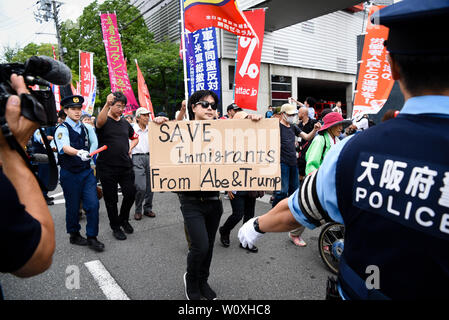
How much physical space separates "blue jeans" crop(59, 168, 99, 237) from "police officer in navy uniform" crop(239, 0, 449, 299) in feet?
12.0

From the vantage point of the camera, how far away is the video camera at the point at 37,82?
42.3 inches

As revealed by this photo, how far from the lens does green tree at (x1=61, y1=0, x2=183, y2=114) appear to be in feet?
46.8

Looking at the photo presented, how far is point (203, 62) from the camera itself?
6016 millimetres

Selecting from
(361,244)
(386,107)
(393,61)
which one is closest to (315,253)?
(361,244)

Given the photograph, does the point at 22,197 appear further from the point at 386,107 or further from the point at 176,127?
the point at 386,107

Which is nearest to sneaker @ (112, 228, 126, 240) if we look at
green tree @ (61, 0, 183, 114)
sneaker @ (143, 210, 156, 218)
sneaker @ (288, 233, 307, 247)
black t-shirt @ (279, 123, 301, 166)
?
sneaker @ (143, 210, 156, 218)

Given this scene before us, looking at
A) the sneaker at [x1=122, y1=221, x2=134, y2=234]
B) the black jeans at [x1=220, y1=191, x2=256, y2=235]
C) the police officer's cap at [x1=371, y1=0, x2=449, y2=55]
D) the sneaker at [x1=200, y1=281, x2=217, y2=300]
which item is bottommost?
the sneaker at [x1=122, y1=221, x2=134, y2=234]

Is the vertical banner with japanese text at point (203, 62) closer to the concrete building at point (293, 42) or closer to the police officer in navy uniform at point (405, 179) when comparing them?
the police officer in navy uniform at point (405, 179)

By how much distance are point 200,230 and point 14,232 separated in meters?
1.71

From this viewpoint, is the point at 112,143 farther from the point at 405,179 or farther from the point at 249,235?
the point at 405,179

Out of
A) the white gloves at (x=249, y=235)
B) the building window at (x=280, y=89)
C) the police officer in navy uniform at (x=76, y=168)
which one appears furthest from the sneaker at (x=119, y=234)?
the building window at (x=280, y=89)

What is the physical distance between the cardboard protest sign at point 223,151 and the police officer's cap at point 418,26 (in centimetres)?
173

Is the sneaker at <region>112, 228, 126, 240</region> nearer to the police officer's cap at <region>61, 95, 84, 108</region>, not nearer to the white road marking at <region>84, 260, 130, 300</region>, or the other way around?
the white road marking at <region>84, 260, 130, 300</region>

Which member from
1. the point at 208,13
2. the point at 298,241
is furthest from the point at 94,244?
the point at 208,13
